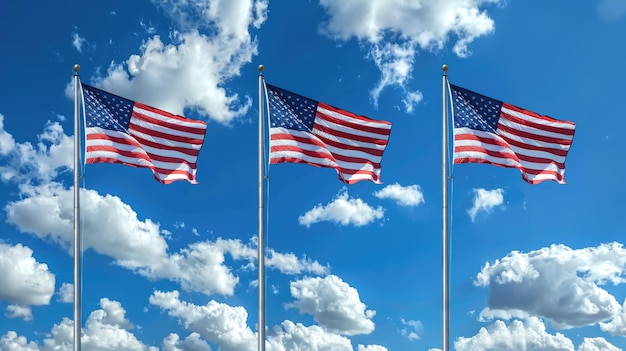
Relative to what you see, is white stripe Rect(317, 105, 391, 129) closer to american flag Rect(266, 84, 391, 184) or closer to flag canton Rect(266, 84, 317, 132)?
american flag Rect(266, 84, 391, 184)

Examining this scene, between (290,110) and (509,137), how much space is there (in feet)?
31.8

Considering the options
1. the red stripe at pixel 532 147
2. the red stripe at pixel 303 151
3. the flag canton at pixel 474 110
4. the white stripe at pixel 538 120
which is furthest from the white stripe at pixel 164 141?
the white stripe at pixel 538 120

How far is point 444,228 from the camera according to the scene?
1577 inches

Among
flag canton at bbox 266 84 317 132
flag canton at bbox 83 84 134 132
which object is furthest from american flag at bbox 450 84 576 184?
flag canton at bbox 83 84 134 132

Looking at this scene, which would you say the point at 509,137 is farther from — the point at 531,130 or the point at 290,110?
the point at 290,110

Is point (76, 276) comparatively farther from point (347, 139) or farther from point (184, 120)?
point (347, 139)

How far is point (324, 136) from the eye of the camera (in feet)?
132

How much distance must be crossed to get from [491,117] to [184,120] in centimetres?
1322

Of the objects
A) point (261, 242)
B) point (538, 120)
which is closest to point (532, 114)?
point (538, 120)

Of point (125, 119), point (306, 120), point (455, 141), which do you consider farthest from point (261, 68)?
point (455, 141)

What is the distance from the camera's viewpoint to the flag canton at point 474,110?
41.2 meters

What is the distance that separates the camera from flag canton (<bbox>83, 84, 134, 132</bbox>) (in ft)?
126

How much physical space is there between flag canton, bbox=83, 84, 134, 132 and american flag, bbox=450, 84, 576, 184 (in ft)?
45.9

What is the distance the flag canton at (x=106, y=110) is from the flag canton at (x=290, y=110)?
5.87 metres
